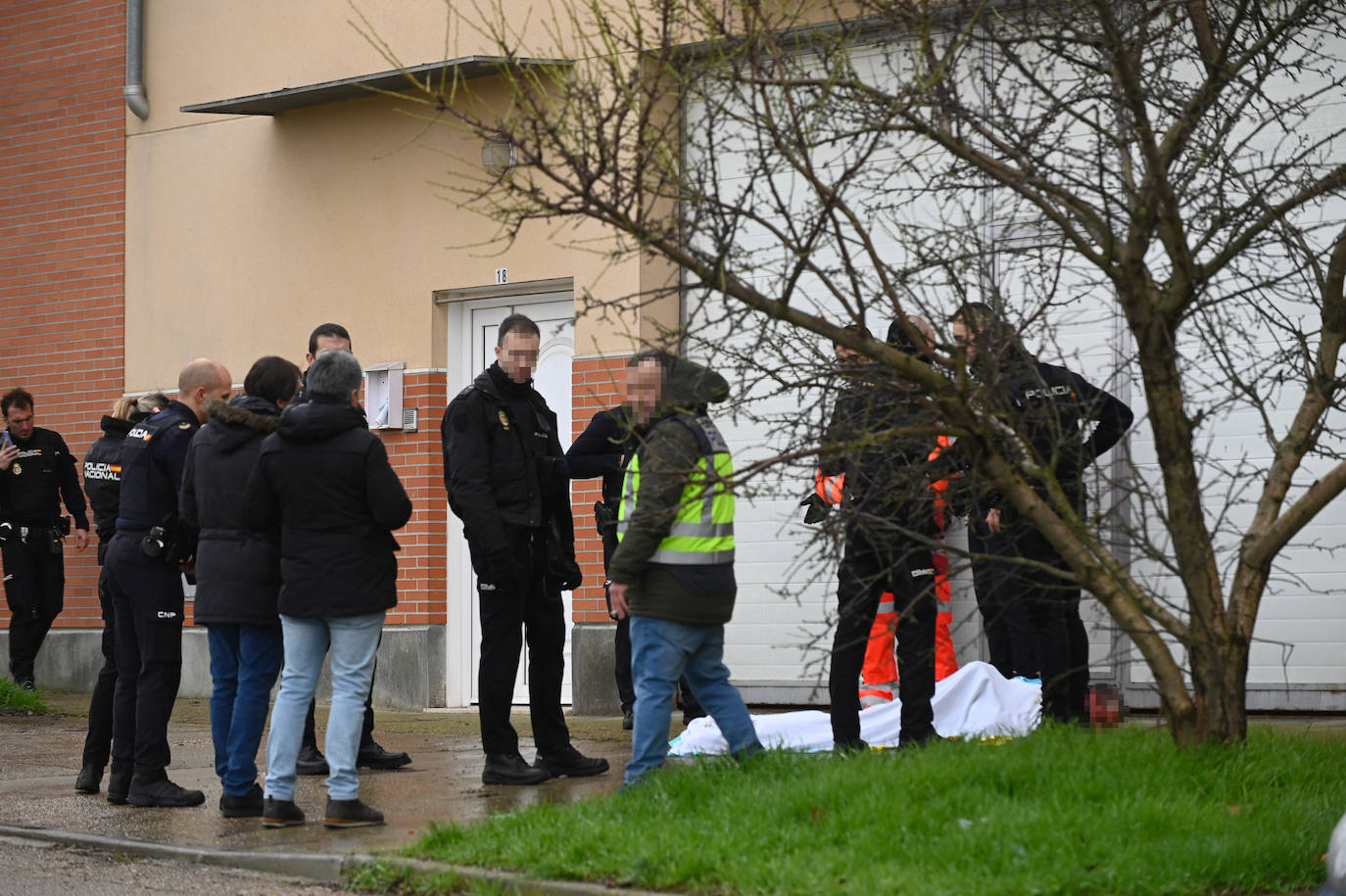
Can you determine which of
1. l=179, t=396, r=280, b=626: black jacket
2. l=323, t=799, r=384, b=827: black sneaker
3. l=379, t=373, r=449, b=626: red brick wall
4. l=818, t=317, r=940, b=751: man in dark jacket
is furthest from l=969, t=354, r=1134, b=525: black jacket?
l=379, t=373, r=449, b=626: red brick wall

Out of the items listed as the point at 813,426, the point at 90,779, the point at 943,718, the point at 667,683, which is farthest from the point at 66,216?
the point at 813,426

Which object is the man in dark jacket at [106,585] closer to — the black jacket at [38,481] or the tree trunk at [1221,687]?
the black jacket at [38,481]

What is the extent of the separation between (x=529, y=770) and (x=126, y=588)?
2.12 meters

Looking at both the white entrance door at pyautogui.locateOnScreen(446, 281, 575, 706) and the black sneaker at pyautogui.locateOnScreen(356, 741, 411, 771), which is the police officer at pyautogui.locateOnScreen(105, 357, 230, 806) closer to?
the black sneaker at pyautogui.locateOnScreen(356, 741, 411, 771)

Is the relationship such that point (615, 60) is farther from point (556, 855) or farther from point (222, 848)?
point (222, 848)

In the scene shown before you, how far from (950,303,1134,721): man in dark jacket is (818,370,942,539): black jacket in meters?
0.27

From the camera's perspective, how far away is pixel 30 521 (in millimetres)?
14195

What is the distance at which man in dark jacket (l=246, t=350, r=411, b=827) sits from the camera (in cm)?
728

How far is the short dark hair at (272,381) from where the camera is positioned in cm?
798

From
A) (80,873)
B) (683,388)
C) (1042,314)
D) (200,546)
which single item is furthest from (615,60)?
(80,873)

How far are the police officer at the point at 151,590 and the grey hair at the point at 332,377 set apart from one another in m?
1.09

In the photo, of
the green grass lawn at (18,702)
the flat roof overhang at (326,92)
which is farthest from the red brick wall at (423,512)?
the green grass lawn at (18,702)

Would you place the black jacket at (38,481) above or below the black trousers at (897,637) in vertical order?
above

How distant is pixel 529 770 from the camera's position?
329 inches
